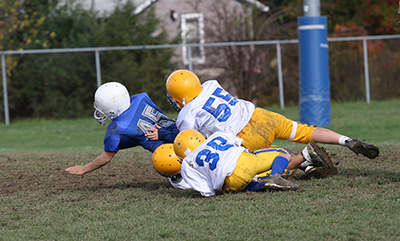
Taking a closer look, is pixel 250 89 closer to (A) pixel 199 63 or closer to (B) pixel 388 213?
(A) pixel 199 63

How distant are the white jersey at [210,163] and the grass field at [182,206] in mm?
156

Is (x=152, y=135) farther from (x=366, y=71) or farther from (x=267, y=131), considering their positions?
(x=366, y=71)

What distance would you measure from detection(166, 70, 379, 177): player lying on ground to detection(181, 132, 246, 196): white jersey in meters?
0.36

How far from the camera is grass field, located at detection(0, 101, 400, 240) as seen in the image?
3660 mm

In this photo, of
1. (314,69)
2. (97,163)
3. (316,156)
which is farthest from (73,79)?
(316,156)

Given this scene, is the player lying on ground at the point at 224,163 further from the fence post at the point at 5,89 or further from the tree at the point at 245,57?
the tree at the point at 245,57

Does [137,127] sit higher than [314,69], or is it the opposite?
[314,69]

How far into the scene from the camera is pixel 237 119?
5172 millimetres

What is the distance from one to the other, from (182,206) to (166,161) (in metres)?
0.65

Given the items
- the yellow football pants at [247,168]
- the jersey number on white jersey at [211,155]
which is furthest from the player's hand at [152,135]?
the yellow football pants at [247,168]

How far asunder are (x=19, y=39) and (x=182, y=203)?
16267 mm

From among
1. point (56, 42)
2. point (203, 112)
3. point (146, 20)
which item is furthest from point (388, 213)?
point (56, 42)

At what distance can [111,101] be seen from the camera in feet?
17.6

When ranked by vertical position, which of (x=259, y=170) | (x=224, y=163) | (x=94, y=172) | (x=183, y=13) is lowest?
(x=94, y=172)
